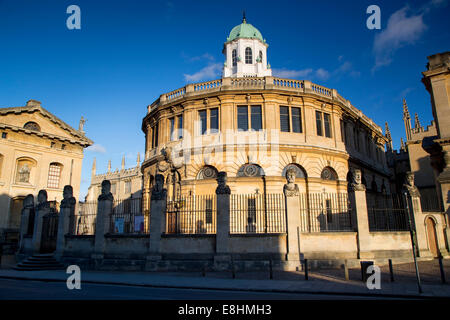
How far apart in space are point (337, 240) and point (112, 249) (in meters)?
12.2

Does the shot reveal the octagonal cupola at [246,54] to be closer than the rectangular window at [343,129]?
No

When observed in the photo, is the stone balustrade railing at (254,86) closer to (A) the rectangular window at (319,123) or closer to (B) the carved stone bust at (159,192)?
(A) the rectangular window at (319,123)

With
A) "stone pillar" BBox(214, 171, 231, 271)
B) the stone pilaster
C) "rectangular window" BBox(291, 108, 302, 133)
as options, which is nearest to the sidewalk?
"stone pillar" BBox(214, 171, 231, 271)

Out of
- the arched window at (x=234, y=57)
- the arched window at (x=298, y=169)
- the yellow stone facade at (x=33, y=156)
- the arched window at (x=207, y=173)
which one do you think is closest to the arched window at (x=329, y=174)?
the arched window at (x=298, y=169)

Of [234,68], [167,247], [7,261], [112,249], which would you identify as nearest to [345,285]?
[167,247]

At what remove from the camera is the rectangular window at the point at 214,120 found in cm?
2578

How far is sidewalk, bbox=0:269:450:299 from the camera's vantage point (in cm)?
996

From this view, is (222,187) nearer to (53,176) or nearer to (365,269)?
(365,269)

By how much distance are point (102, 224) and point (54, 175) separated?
21.1 m

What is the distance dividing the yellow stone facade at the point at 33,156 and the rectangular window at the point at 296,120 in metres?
24.4

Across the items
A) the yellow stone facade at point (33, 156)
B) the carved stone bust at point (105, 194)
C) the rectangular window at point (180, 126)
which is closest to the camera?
the carved stone bust at point (105, 194)

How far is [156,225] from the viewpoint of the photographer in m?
16.5

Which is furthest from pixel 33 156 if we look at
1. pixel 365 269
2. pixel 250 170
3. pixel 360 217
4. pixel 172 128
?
pixel 365 269
